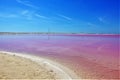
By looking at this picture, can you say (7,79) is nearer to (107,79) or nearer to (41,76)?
(41,76)

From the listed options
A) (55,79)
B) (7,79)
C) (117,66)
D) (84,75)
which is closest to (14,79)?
(7,79)

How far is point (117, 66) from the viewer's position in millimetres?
8930

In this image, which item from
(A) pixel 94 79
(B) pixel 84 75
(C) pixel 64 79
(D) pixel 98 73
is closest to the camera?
(C) pixel 64 79

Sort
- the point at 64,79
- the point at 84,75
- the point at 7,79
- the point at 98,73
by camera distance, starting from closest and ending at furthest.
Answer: the point at 7,79, the point at 64,79, the point at 84,75, the point at 98,73

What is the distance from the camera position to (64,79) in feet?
20.6

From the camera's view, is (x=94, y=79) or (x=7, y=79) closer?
(x=7, y=79)

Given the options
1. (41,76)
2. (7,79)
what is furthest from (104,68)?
(7,79)

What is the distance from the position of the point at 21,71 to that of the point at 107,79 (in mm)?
3770

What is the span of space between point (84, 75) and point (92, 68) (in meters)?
1.58

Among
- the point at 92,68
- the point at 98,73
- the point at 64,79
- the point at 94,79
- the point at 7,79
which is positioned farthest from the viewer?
the point at 92,68

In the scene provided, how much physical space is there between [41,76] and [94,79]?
2.25 metres

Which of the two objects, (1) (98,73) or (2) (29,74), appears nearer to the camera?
(2) (29,74)

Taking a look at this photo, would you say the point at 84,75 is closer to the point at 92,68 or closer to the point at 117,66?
the point at 92,68

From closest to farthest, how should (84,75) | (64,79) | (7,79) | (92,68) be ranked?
(7,79) → (64,79) → (84,75) → (92,68)
